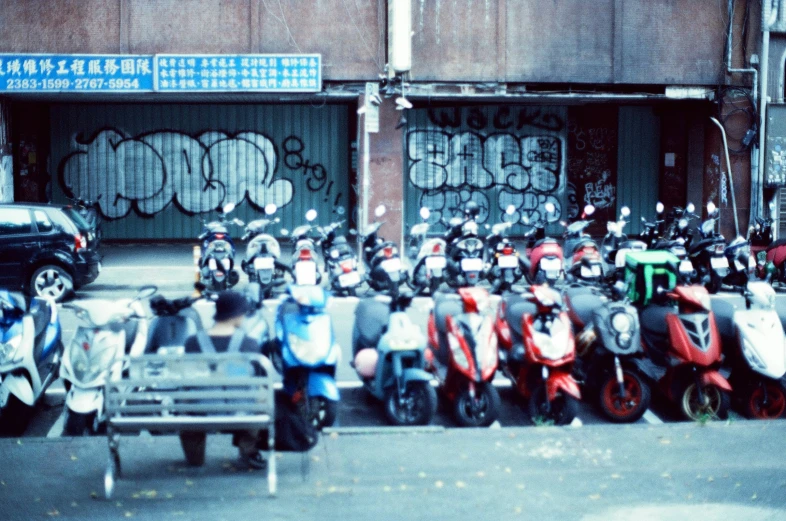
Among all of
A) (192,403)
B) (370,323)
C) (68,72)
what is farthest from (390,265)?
(68,72)

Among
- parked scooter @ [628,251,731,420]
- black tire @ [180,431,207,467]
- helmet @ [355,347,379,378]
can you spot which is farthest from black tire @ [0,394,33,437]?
parked scooter @ [628,251,731,420]

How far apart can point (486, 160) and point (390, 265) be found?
34.1ft

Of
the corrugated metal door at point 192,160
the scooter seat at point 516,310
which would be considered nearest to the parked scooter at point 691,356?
the scooter seat at point 516,310

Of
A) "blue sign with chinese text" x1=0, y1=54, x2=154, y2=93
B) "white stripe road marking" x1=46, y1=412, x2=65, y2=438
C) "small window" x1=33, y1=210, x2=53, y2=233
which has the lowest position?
"white stripe road marking" x1=46, y1=412, x2=65, y2=438

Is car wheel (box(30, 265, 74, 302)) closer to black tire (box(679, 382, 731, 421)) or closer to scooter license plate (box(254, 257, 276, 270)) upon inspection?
scooter license plate (box(254, 257, 276, 270))

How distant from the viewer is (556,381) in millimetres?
8188

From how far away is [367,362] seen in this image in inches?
341

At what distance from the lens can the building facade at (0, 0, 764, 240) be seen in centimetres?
1964

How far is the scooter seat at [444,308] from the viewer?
9.32m

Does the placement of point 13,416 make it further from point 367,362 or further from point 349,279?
point 349,279

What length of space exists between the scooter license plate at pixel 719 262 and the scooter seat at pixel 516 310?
23.6ft

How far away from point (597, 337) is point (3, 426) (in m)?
4.87

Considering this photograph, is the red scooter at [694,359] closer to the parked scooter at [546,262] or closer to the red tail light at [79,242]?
the parked scooter at [546,262]

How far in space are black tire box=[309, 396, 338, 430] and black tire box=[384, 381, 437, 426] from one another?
631mm
